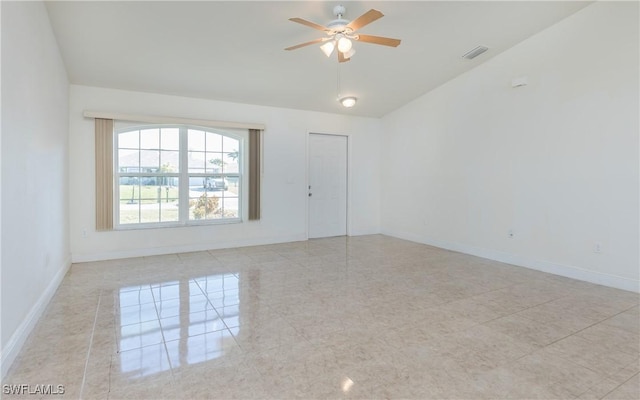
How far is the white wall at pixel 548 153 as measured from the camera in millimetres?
3646

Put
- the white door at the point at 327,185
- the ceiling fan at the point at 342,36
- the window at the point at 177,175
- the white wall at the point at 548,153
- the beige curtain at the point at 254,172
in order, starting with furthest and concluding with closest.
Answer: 1. the white door at the point at 327,185
2. the beige curtain at the point at 254,172
3. the window at the point at 177,175
4. the white wall at the point at 548,153
5. the ceiling fan at the point at 342,36

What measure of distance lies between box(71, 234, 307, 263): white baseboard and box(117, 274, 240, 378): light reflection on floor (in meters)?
1.55

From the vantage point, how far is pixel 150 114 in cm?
499

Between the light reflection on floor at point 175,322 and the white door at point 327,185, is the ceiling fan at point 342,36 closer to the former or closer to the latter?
the light reflection on floor at point 175,322

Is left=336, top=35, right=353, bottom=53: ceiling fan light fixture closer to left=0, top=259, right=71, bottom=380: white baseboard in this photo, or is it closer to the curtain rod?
the curtain rod

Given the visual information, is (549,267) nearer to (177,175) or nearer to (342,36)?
(342,36)

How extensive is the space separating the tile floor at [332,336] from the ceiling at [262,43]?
2.66m

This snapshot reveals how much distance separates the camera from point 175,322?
2.75 meters

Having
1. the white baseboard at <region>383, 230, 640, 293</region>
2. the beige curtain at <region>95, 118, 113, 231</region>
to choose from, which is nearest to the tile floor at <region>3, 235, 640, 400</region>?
the white baseboard at <region>383, 230, 640, 293</region>

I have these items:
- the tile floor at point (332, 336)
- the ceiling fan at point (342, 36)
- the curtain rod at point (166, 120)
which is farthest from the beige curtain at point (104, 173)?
the ceiling fan at point (342, 36)

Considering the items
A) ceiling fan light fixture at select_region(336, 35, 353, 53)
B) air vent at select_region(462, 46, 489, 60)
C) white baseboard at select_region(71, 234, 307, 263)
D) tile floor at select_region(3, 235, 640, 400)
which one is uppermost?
air vent at select_region(462, 46, 489, 60)

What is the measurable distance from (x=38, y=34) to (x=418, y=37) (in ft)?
13.0

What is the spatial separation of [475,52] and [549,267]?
3.09m

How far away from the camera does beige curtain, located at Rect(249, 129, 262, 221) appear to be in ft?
18.9
